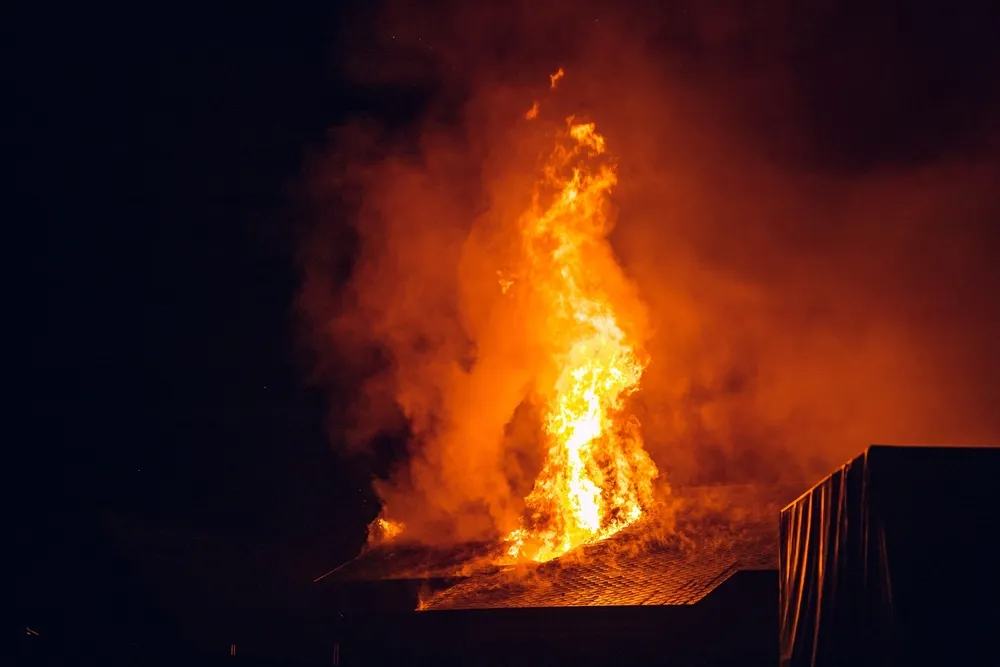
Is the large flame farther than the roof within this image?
Yes

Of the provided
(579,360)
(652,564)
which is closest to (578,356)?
(579,360)

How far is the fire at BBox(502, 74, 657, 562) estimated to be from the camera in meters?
22.5

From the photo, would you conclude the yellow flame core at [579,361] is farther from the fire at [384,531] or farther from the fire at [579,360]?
the fire at [384,531]

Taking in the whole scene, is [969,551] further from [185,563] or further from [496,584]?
[185,563]

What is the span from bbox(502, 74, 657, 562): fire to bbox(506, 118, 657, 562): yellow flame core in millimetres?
25

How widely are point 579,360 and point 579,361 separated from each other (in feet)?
0.08

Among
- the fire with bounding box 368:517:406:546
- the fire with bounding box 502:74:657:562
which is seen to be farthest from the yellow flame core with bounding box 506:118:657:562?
the fire with bounding box 368:517:406:546

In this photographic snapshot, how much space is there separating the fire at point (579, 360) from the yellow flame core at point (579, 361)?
0.02m

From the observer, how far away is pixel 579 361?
23.4 m

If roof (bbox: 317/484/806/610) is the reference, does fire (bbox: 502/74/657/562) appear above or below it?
above

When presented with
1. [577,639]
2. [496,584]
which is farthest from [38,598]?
[577,639]

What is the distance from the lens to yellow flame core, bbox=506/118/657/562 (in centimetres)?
2250

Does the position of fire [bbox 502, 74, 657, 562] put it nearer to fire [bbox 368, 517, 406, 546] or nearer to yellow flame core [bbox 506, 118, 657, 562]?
yellow flame core [bbox 506, 118, 657, 562]

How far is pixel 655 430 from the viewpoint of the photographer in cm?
3481
